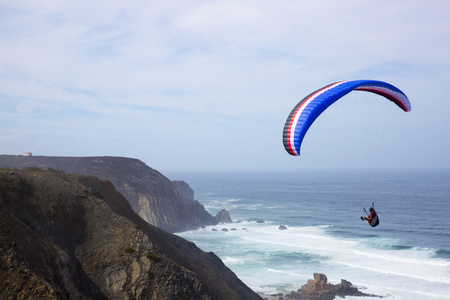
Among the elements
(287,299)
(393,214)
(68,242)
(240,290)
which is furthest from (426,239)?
(68,242)

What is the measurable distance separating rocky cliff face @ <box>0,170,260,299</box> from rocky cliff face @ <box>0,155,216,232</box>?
48479 millimetres

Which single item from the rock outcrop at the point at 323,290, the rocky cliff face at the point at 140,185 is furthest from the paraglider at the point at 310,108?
the rocky cliff face at the point at 140,185

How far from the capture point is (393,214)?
92.2 metres

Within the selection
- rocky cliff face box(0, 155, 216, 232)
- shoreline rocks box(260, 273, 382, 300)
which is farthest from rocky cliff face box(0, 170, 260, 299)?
rocky cliff face box(0, 155, 216, 232)

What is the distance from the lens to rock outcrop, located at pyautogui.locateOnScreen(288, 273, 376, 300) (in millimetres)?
39938

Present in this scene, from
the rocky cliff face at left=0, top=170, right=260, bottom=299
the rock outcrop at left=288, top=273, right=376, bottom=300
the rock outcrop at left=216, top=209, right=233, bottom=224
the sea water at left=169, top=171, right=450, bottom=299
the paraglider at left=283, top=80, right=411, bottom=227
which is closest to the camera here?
the rocky cliff face at left=0, top=170, right=260, bottom=299

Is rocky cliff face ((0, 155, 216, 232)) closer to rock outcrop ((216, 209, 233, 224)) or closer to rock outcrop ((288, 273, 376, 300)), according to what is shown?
rock outcrop ((216, 209, 233, 224))

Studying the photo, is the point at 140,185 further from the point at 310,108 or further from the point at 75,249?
the point at 310,108

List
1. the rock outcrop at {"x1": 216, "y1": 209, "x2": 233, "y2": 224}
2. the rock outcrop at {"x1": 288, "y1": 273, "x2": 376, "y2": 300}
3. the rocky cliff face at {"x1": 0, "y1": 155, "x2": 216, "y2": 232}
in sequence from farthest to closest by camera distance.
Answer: the rock outcrop at {"x1": 216, "y1": 209, "x2": 233, "y2": 224}, the rocky cliff face at {"x1": 0, "y1": 155, "x2": 216, "y2": 232}, the rock outcrop at {"x1": 288, "y1": 273, "x2": 376, "y2": 300}

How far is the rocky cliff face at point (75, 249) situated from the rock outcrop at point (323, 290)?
574 inches

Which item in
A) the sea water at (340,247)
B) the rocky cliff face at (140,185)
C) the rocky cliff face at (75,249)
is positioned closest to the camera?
the rocky cliff face at (75,249)

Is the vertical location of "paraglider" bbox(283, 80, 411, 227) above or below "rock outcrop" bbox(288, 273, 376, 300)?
above

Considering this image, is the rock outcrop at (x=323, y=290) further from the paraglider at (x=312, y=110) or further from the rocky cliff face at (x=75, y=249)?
the paraglider at (x=312, y=110)

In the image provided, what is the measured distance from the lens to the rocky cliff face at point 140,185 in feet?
249
